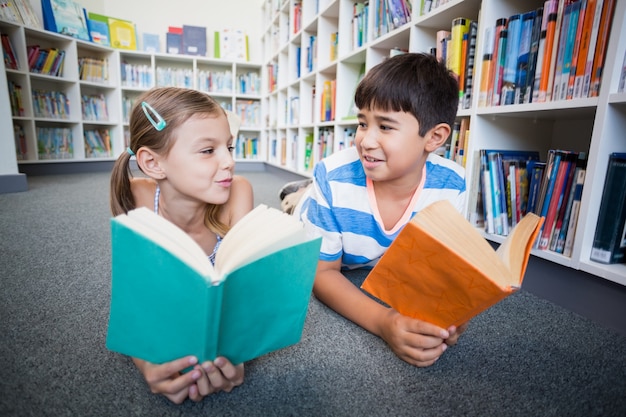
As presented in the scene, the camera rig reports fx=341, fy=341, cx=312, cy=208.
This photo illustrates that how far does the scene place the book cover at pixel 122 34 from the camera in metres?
3.60

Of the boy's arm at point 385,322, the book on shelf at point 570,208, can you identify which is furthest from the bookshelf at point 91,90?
the book on shelf at point 570,208

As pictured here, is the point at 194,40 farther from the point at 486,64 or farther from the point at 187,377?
the point at 187,377

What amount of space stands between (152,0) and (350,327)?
4.59m

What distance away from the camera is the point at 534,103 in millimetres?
961

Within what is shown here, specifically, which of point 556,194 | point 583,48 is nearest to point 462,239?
point 556,194

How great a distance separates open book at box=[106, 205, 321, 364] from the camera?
353mm

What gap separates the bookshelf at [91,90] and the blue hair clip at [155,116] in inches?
113

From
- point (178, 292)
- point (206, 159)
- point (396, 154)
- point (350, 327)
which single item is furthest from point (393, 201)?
point (178, 292)

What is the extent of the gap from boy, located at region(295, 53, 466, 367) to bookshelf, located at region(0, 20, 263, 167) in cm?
316

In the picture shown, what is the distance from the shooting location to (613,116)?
777 millimetres

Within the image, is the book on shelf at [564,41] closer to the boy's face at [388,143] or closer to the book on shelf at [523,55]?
the book on shelf at [523,55]

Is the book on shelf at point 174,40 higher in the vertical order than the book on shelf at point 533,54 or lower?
higher

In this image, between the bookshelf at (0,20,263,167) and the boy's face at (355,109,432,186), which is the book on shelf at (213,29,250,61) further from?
the boy's face at (355,109,432,186)

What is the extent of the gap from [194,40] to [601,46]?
4049mm
